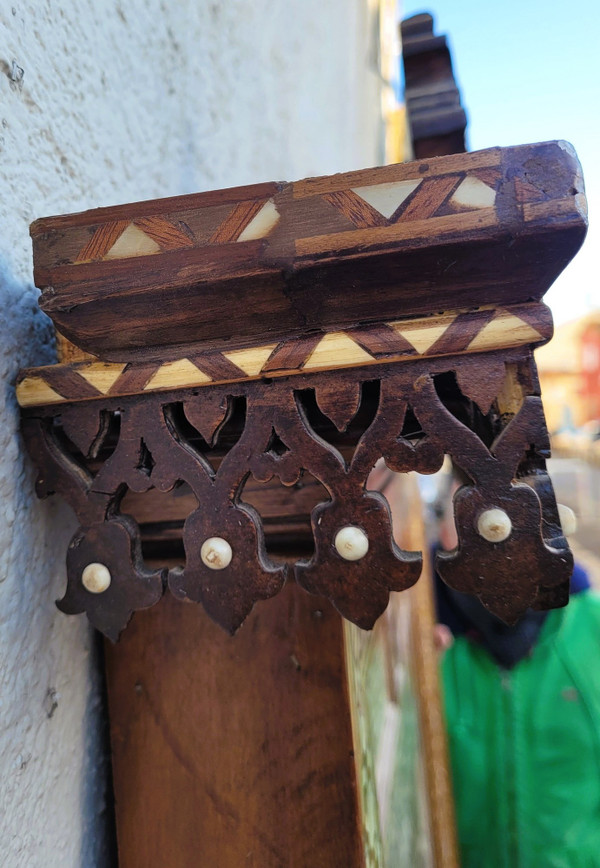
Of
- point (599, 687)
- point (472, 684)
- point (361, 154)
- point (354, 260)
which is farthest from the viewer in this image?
point (361, 154)

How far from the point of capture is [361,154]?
2.60 m

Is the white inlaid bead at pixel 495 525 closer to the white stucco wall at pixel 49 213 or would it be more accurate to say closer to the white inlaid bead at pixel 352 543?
the white inlaid bead at pixel 352 543

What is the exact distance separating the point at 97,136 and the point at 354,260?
12.9 inches

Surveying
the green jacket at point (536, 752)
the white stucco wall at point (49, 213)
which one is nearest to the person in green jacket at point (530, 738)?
the green jacket at point (536, 752)

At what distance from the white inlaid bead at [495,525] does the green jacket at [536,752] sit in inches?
48.2

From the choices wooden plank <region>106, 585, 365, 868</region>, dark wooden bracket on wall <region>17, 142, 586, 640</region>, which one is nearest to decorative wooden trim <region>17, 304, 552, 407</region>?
dark wooden bracket on wall <region>17, 142, 586, 640</region>

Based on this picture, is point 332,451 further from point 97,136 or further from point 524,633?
point 524,633

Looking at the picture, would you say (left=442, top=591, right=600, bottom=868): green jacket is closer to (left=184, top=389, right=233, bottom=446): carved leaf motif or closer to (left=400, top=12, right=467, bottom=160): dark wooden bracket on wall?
(left=400, top=12, right=467, bottom=160): dark wooden bracket on wall

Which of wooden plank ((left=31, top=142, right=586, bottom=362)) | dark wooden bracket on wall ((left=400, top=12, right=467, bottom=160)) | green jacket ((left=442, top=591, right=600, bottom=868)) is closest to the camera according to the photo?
wooden plank ((left=31, top=142, right=586, bottom=362))

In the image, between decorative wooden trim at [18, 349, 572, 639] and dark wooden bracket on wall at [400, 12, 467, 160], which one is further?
dark wooden bracket on wall at [400, 12, 467, 160]

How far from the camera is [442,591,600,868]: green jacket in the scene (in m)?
1.20

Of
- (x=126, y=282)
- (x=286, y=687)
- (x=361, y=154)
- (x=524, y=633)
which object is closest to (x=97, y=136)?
(x=126, y=282)

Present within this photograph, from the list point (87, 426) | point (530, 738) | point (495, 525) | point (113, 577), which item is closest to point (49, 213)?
point (87, 426)

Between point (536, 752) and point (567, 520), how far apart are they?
48.7 inches
